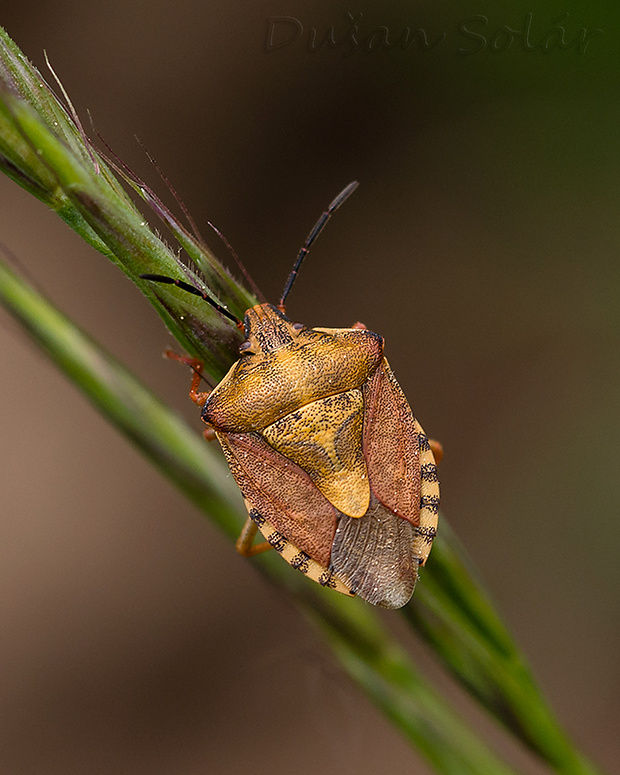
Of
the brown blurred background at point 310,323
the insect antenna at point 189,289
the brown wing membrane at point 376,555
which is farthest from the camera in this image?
the brown blurred background at point 310,323

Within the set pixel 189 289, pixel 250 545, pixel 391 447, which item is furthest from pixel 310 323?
pixel 189 289

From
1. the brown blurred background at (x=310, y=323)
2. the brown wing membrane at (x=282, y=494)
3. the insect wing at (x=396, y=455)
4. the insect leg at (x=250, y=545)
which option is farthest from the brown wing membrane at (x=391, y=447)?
the brown blurred background at (x=310, y=323)

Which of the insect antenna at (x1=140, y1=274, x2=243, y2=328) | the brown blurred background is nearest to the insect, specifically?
the insect antenna at (x1=140, y1=274, x2=243, y2=328)

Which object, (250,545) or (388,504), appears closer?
(250,545)

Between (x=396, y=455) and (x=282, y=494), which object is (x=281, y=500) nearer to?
(x=282, y=494)

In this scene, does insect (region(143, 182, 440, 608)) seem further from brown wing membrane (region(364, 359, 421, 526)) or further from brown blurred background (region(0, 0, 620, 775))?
brown blurred background (region(0, 0, 620, 775))

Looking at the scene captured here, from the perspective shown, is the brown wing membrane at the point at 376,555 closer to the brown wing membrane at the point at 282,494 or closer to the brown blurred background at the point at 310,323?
the brown wing membrane at the point at 282,494

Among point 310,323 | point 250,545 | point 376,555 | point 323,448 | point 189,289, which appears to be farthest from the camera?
point 310,323

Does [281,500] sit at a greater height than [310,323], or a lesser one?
greater
